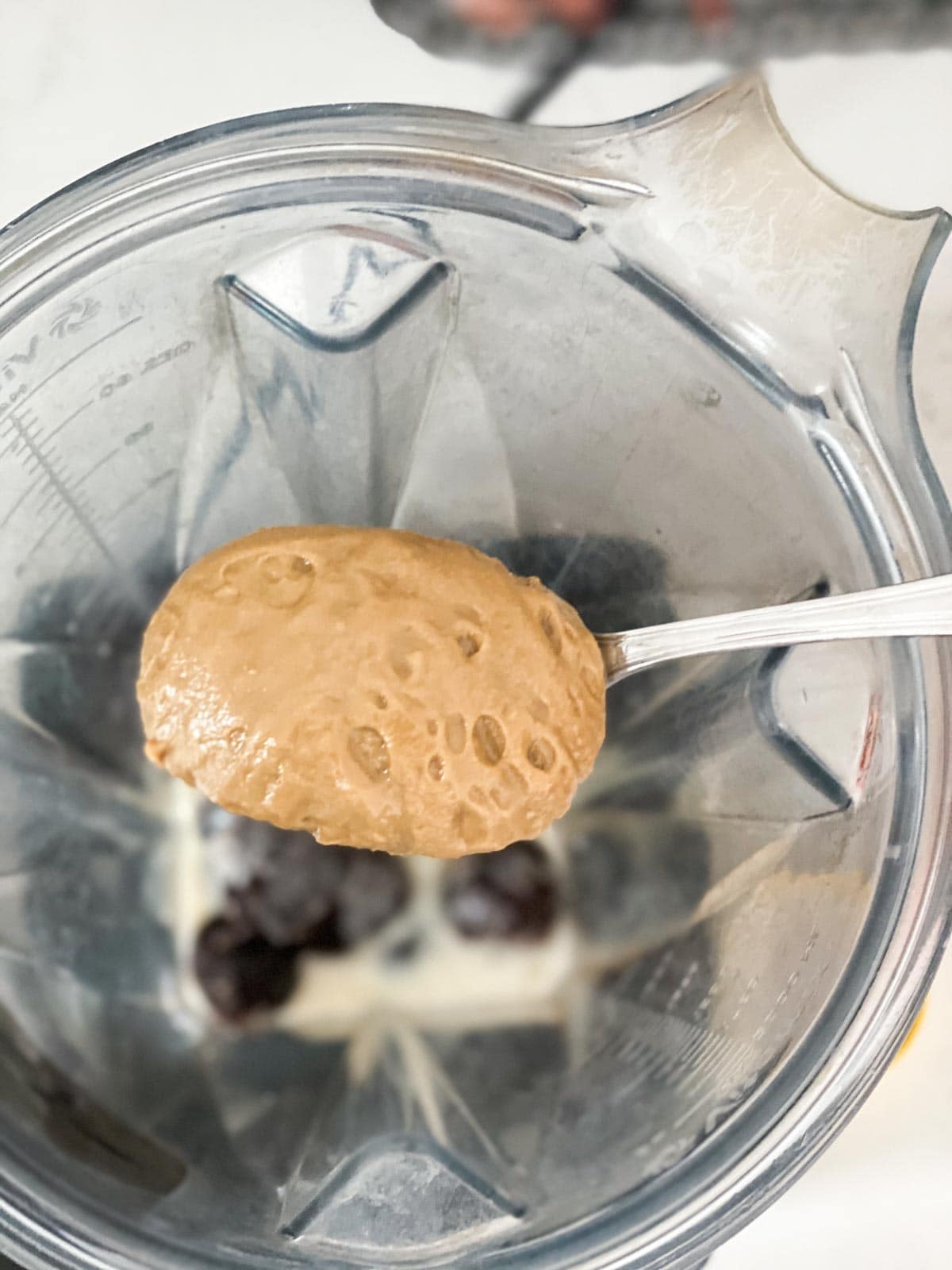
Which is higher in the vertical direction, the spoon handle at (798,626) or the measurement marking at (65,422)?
the spoon handle at (798,626)

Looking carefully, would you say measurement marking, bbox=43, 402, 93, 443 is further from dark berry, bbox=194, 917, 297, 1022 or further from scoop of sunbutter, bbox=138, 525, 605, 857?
dark berry, bbox=194, 917, 297, 1022

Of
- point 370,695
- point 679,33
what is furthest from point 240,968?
point 679,33

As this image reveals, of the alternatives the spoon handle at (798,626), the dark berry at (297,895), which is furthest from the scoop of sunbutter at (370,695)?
the dark berry at (297,895)

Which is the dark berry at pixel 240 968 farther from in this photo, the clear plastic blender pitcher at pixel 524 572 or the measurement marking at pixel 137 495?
the measurement marking at pixel 137 495

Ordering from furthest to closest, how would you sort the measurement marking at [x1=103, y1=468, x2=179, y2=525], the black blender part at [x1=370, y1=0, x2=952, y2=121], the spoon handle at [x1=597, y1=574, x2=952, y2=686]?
the black blender part at [x1=370, y1=0, x2=952, y2=121] → the measurement marking at [x1=103, y1=468, x2=179, y2=525] → the spoon handle at [x1=597, y1=574, x2=952, y2=686]

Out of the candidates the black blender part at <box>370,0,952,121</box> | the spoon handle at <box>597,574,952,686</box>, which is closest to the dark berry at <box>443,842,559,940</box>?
the spoon handle at <box>597,574,952,686</box>

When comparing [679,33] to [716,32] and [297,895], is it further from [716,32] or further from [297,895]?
[297,895]

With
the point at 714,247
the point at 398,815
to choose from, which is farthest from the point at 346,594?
the point at 714,247
